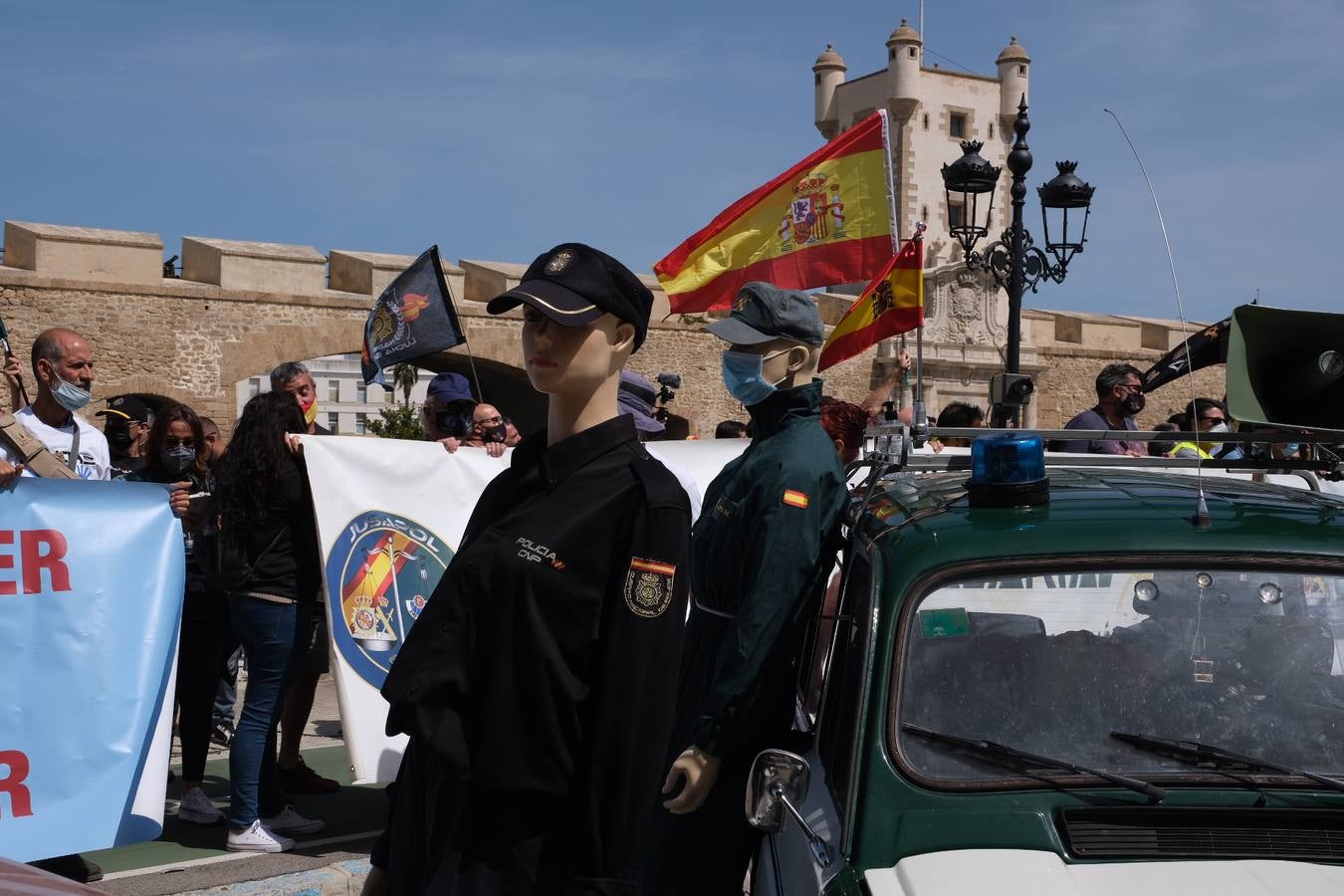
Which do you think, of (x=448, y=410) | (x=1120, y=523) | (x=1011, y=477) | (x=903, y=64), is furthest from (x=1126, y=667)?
(x=903, y=64)

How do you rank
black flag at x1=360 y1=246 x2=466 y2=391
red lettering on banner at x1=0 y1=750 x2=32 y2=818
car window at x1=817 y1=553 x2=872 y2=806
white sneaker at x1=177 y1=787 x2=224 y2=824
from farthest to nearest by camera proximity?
black flag at x1=360 y1=246 x2=466 y2=391
white sneaker at x1=177 y1=787 x2=224 y2=824
red lettering on banner at x1=0 y1=750 x2=32 y2=818
car window at x1=817 y1=553 x2=872 y2=806

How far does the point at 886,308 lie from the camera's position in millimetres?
7121

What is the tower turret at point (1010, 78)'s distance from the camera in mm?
48312

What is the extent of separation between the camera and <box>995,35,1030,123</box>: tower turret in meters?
48.3

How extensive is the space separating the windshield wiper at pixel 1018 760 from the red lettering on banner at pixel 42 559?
11.2 feet

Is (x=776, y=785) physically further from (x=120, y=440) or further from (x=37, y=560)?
(x=120, y=440)

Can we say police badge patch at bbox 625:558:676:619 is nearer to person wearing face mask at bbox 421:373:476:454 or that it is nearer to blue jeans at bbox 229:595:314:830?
blue jeans at bbox 229:595:314:830

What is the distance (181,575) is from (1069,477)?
3.30 metres

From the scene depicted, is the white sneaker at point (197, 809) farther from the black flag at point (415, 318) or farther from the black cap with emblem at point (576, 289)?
the black cap with emblem at point (576, 289)

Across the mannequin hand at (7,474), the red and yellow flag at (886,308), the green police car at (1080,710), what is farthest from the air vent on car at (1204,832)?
the red and yellow flag at (886,308)

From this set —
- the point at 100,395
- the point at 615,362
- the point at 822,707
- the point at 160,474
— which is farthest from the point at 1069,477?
the point at 100,395

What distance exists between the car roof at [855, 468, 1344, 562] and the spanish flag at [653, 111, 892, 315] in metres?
4.37

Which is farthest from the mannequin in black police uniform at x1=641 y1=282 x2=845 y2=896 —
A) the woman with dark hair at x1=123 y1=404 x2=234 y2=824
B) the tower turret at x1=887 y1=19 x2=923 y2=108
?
the tower turret at x1=887 y1=19 x2=923 y2=108

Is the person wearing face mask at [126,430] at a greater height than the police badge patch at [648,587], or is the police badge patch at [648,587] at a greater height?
the person wearing face mask at [126,430]
